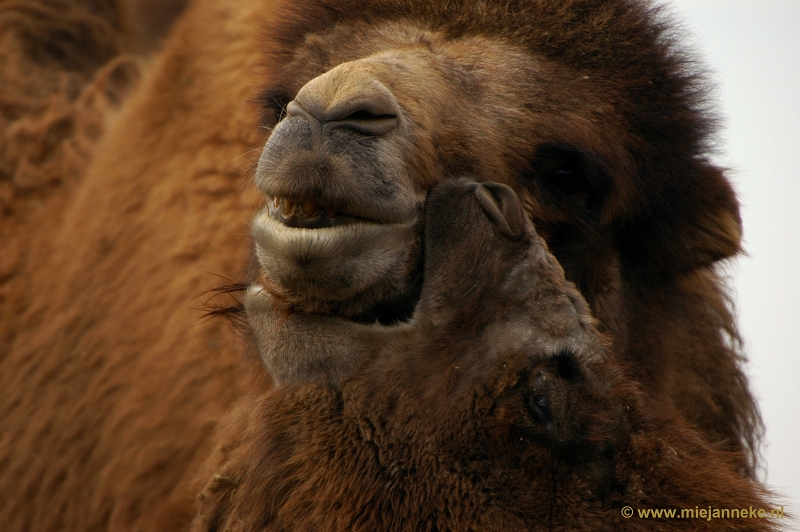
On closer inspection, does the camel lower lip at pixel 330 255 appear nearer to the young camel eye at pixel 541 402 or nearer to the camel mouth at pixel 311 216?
the camel mouth at pixel 311 216

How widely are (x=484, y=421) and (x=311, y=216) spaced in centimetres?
73

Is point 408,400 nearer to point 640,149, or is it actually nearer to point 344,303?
point 344,303

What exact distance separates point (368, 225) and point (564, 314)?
60 cm

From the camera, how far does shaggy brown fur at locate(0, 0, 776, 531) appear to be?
10.5ft

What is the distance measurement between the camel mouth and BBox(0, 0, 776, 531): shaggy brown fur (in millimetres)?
350

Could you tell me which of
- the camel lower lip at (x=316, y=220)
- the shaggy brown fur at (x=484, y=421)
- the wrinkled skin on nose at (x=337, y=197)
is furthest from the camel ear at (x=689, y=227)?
the camel lower lip at (x=316, y=220)

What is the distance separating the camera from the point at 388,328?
2.59 metres

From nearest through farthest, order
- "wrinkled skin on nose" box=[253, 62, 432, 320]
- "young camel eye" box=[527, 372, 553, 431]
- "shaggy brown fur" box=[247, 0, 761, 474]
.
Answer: "wrinkled skin on nose" box=[253, 62, 432, 320] < "young camel eye" box=[527, 372, 553, 431] < "shaggy brown fur" box=[247, 0, 761, 474]

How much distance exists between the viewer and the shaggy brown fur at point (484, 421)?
251 centimetres

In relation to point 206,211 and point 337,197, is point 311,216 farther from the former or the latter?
point 206,211

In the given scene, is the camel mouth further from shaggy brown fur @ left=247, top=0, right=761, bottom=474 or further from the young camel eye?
the young camel eye

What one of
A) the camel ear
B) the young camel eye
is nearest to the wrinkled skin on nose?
the young camel eye

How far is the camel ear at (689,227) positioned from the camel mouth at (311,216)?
139 cm

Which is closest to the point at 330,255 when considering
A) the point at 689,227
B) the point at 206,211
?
the point at 689,227
